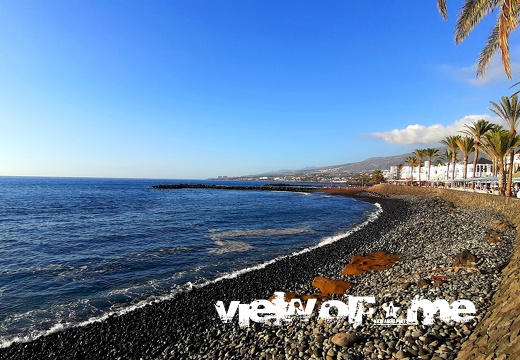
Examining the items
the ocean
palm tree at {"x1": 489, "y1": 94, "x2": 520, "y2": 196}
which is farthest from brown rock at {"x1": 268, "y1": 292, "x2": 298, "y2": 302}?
palm tree at {"x1": 489, "y1": 94, "x2": 520, "y2": 196}

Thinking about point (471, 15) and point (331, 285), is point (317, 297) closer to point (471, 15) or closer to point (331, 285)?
point (331, 285)

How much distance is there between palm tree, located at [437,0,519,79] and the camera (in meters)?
7.62

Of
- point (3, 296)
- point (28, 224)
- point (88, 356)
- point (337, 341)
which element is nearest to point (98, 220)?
point (28, 224)

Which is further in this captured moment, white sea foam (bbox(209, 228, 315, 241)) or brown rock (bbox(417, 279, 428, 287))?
white sea foam (bbox(209, 228, 315, 241))

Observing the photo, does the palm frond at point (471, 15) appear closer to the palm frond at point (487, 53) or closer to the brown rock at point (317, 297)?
the palm frond at point (487, 53)

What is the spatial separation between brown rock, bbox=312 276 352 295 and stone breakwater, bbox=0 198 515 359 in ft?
1.04

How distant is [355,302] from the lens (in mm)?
8953

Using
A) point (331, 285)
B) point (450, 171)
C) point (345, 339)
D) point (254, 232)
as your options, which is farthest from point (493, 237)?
point (450, 171)

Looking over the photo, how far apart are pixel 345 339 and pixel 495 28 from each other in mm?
13536

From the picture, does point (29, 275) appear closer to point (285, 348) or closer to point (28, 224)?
point (285, 348)

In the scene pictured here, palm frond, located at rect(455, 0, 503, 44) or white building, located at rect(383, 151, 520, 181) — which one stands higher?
palm frond, located at rect(455, 0, 503, 44)

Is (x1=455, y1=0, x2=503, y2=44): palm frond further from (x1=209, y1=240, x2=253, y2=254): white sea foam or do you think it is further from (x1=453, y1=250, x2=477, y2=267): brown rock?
(x1=209, y1=240, x2=253, y2=254): white sea foam

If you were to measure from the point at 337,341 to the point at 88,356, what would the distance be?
276 inches

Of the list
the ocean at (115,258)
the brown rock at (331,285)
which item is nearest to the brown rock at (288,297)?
the brown rock at (331,285)
